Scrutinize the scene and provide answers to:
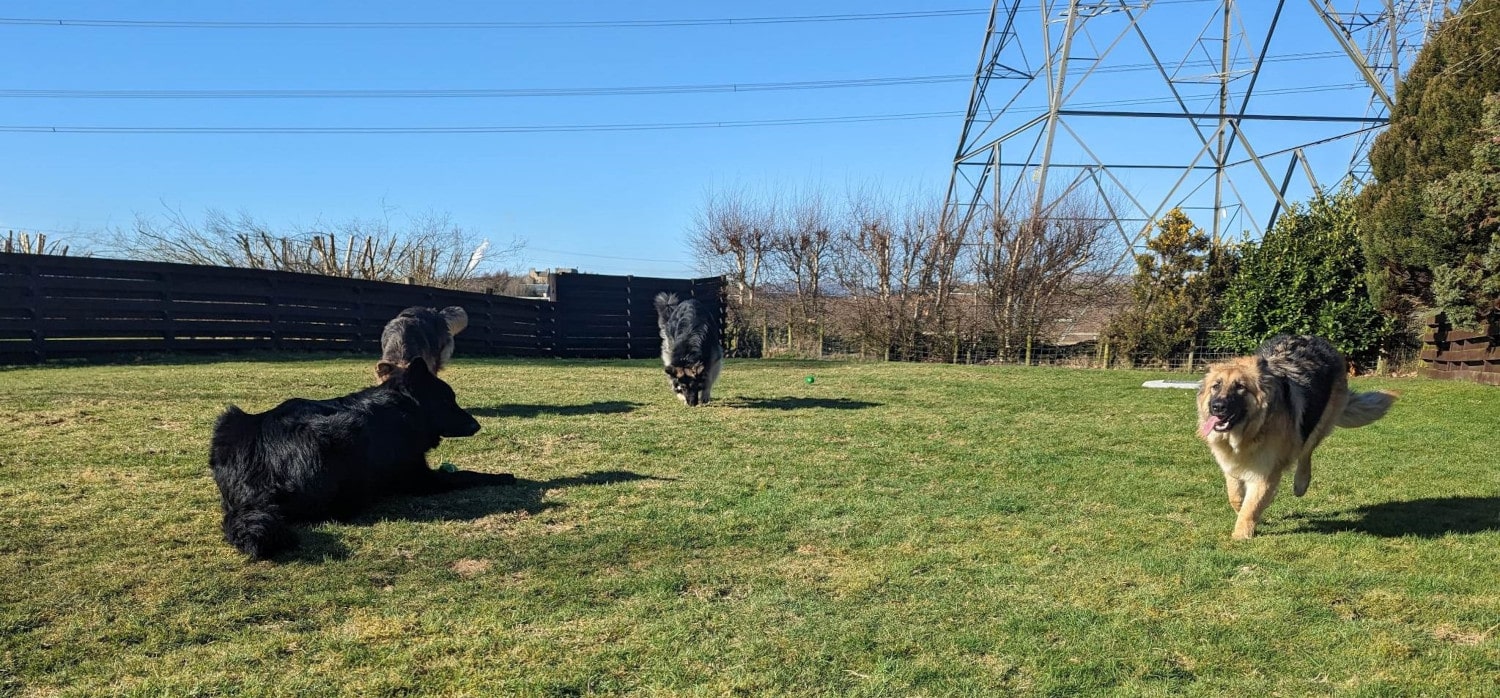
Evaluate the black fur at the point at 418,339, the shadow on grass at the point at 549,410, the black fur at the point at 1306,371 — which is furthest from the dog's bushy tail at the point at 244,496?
the black fur at the point at 1306,371

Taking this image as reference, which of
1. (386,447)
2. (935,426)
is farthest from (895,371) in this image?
(386,447)

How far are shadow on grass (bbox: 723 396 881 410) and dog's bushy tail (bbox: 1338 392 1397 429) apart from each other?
4891 millimetres

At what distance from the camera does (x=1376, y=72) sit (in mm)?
18672

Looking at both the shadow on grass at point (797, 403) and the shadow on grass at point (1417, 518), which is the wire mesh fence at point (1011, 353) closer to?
the shadow on grass at point (797, 403)

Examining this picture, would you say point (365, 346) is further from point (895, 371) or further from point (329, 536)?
point (329, 536)

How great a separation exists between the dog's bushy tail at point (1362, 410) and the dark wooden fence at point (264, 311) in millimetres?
15238

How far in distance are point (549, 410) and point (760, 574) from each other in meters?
5.54

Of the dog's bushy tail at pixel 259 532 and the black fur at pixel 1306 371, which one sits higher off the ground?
the black fur at pixel 1306 371

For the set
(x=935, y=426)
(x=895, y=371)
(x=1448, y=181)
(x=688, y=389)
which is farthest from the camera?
(x=895, y=371)

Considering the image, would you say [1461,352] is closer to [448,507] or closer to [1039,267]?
[1039,267]

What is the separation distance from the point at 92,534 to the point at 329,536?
3.55 ft

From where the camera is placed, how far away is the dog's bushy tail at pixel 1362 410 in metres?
5.67

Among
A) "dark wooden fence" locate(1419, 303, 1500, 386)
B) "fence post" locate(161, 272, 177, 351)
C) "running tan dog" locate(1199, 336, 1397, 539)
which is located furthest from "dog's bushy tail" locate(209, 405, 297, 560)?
"dark wooden fence" locate(1419, 303, 1500, 386)

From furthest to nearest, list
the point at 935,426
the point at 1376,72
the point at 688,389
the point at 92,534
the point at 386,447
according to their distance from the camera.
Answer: the point at 1376,72, the point at 688,389, the point at 935,426, the point at 386,447, the point at 92,534
